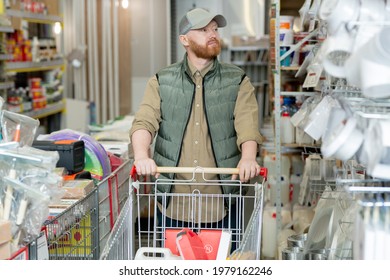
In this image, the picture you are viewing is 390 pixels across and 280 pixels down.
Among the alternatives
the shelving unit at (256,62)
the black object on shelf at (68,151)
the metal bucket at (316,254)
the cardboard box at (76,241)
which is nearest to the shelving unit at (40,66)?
the shelving unit at (256,62)

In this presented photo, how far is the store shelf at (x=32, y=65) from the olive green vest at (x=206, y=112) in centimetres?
389

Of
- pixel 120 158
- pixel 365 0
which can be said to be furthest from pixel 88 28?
pixel 365 0

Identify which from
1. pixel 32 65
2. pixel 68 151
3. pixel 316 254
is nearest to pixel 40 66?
pixel 32 65

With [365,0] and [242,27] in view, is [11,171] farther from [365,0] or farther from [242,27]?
[242,27]

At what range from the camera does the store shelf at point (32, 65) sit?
24.5ft

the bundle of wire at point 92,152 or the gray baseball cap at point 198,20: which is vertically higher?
the gray baseball cap at point 198,20

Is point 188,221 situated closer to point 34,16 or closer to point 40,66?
point 34,16

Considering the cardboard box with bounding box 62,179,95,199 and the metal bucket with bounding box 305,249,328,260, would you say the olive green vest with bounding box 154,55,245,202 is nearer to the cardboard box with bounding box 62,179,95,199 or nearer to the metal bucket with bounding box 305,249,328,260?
the cardboard box with bounding box 62,179,95,199

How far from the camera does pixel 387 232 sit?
6.23 feet

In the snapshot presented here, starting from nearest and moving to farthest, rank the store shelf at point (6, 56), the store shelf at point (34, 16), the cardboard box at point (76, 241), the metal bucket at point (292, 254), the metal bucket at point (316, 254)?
1. the metal bucket at point (316, 254)
2. the cardboard box at point (76, 241)
3. the metal bucket at point (292, 254)
4. the store shelf at point (6, 56)
5. the store shelf at point (34, 16)

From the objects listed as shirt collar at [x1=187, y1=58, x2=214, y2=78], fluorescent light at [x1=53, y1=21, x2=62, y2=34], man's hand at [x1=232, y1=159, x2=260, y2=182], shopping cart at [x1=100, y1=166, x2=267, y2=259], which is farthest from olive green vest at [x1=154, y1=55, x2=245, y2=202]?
fluorescent light at [x1=53, y1=21, x2=62, y2=34]

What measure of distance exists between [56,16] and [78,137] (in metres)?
5.11

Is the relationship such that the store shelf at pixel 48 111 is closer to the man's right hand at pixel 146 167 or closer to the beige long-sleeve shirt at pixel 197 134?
the beige long-sleeve shirt at pixel 197 134

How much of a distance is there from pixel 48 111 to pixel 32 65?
2.57 ft
